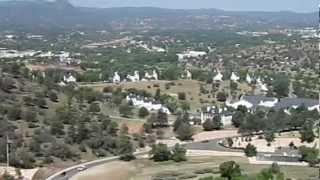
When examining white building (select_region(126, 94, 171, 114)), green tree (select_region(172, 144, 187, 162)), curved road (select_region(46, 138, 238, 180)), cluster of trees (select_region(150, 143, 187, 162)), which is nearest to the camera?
curved road (select_region(46, 138, 238, 180))

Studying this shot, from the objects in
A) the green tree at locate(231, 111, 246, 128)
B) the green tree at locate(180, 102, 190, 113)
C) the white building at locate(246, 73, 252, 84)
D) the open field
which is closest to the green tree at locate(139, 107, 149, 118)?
the green tree at locate(180, 102, 190, 113)

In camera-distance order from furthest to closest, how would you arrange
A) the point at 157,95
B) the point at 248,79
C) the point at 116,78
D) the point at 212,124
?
1. the point at 116,78
2. the point at 248,79
3. the point at 157,95
4. the point at 212,124

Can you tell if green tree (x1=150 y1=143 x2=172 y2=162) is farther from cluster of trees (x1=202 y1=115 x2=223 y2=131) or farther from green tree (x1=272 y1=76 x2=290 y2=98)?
green tree (x1=272 y1=76 x2=290 y2=98)

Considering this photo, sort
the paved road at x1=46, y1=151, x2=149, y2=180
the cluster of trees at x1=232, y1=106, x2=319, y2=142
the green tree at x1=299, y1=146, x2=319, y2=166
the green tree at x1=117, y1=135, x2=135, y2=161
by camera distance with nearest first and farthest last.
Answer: the paved road at x1=46, y1=151, x2=149, y2=180 → the green tree at x1=299, y1=146, x2=319, y2=166 → the green tree at x1=117, y1=135, x2=135, y2=161 → the cluster of trees at x1=232, y1=106, x2=319, y2=142

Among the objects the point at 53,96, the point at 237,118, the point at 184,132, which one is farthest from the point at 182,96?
the point at 184,132

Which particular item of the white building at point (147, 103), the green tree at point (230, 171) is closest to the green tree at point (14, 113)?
the white building at point (147, 103)

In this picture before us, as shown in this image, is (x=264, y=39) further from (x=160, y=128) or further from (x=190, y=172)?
(x=190, y=172)

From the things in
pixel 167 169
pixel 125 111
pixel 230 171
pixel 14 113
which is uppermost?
pixel 230 171

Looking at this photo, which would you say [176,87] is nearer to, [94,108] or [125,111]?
[125,111]

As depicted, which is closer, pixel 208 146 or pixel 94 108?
pixel 208 146
